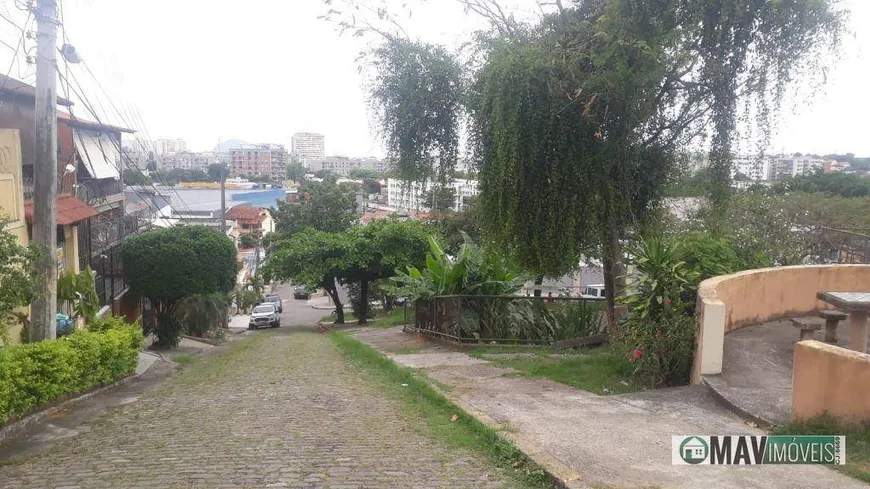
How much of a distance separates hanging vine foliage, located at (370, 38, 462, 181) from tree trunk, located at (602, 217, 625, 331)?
137 inches

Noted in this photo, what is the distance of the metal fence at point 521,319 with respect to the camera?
14966 mm

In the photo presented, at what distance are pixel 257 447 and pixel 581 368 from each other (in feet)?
18.8

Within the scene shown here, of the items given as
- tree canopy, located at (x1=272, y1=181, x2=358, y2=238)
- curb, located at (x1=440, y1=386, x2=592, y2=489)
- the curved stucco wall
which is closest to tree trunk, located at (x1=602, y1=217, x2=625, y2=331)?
the curved stucco wall

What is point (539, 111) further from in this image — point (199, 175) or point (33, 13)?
point (199, 175)

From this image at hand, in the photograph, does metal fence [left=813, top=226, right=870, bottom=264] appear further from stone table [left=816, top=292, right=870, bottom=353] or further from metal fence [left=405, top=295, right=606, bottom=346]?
stone table [left=816, top=292, right=870, bottom=353]

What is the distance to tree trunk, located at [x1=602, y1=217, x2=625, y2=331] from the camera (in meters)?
12.8

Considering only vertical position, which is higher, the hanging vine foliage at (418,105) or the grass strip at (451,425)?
the hanging vine foliage at (418,105)

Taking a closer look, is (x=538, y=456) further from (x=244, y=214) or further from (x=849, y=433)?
(x=244, y=214)

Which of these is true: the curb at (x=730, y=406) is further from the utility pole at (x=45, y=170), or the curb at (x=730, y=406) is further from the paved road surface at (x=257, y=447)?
the utility pole at (x=45, y=170)

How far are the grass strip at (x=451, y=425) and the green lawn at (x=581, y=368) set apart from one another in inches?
74.7

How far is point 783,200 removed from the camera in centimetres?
2212

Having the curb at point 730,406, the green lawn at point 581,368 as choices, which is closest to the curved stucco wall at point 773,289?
the curb at point 730,406

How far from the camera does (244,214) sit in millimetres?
73188

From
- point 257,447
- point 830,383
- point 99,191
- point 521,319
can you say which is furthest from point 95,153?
point 830,383
